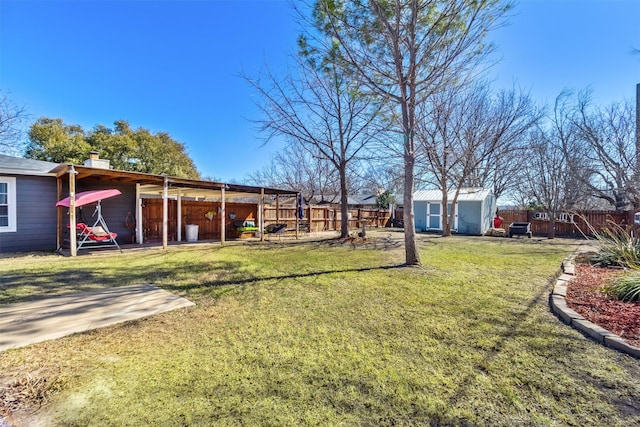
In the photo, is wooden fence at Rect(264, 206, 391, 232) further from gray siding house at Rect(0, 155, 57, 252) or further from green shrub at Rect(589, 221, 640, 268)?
green shrub at Rect(589, 221, 640, 268)

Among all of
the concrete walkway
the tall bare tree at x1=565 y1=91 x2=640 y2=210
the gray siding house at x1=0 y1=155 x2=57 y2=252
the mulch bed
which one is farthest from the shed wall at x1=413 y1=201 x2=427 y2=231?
the gray siding house at x1=0 y1=155 x2=57 y2=252

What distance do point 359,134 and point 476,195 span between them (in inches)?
350

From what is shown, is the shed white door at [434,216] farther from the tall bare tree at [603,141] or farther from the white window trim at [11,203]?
the white window trim at [11,203]

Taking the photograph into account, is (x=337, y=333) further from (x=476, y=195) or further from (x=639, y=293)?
(x=476, y=195)

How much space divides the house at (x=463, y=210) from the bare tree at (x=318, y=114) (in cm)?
734

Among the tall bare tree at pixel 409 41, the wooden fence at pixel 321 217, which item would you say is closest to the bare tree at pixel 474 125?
the wooden fence at pixel 321 217

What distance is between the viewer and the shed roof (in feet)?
53.1

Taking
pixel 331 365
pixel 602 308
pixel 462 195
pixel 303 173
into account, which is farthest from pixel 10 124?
pixel 462 195

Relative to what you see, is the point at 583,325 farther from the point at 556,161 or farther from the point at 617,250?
the point at 556,161

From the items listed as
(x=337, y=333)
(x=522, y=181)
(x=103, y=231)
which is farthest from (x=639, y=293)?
(x=522, y=181)

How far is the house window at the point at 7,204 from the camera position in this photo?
796 cm

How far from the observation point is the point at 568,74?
11.6 metres

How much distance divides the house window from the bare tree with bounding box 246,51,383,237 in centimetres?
764

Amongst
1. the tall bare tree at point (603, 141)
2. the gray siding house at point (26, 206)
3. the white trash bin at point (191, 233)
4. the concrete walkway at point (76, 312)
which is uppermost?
the tall bare tree at point (603, 141)
